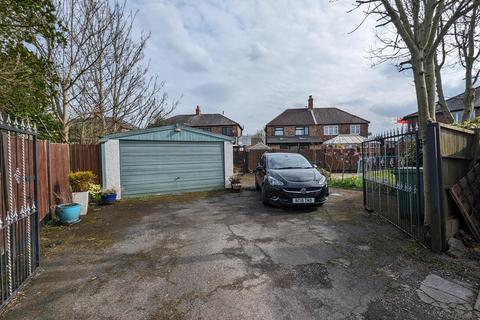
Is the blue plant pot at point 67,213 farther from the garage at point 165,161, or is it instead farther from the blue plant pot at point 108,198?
the garage at point 165,161

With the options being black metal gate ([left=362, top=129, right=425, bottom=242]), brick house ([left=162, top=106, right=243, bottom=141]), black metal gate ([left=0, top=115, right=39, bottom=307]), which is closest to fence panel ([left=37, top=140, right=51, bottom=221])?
black metal gate ([left=0, top=115, right=39, bottom=307])

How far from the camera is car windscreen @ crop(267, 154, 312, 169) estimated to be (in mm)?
7852

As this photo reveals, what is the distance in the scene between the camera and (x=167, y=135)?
996 centimetres

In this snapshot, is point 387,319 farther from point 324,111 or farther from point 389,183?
point 324,111

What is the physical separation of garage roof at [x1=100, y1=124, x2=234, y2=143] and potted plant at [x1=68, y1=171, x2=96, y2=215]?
2.17 meters

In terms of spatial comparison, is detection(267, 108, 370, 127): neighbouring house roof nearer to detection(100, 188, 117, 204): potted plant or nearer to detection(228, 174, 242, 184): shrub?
detection(228, 174, 242, 184): shrub

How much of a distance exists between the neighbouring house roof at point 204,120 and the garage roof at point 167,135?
2993 cm

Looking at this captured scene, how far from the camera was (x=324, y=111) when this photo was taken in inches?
1492

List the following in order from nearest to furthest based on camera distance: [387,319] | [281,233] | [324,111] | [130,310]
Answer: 1. [387,319]
2. [130,310]
3. [281,233]
4. [324,111]

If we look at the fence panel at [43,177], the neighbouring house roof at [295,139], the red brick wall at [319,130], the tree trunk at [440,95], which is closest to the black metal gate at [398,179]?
the tree trunk at [440,95]

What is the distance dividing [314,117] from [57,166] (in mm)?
34601

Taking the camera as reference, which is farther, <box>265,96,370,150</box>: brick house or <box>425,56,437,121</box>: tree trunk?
<box>265,96,370,150</box>: brick house

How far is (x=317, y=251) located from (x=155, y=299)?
2536 mm

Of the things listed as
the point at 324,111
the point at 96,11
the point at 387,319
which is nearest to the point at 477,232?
the point at 387,319
